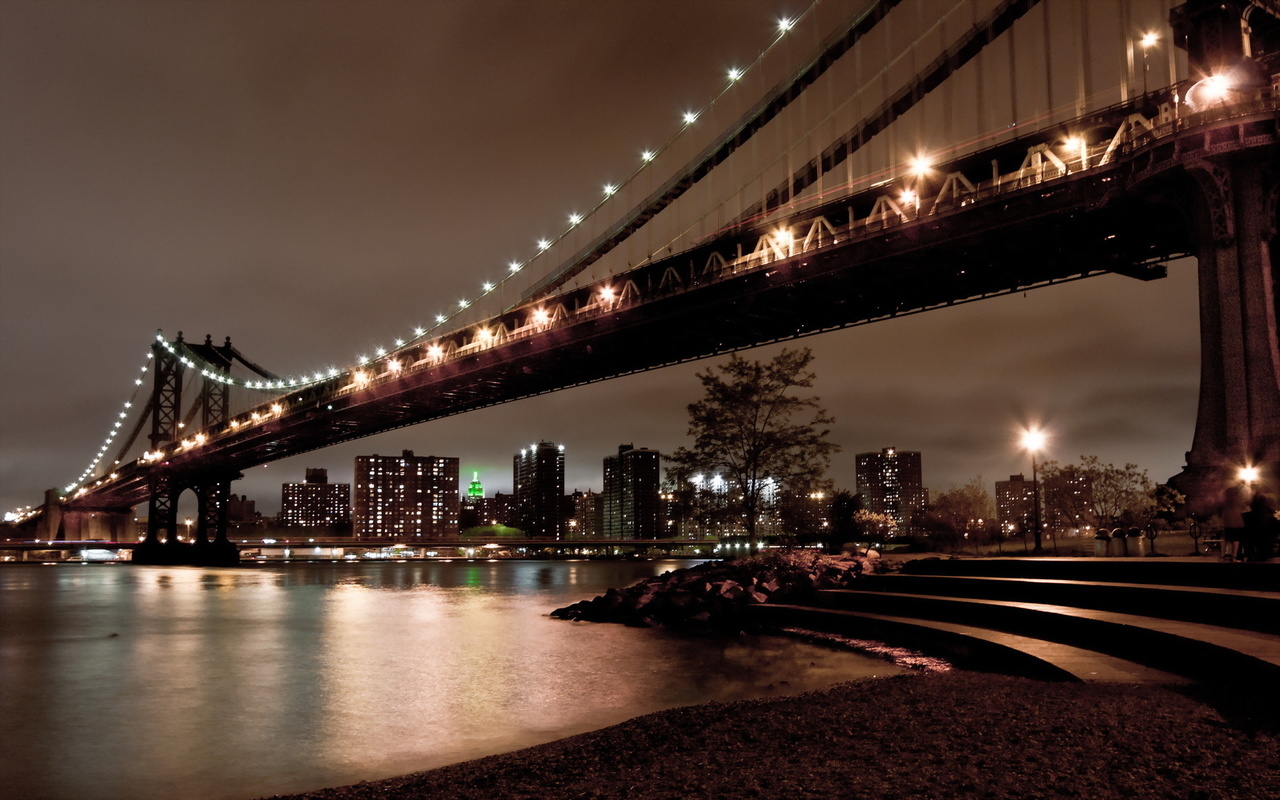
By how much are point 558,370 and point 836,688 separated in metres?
43.3

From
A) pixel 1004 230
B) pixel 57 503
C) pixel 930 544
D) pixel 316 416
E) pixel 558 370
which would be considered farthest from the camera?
pixel 57 503

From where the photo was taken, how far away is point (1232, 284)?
1745cm

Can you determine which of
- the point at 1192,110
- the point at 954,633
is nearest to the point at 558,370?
the point at 1192,110

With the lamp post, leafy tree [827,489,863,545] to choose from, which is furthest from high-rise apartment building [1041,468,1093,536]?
the lamp post

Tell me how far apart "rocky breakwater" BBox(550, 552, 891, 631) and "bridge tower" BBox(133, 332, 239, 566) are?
72243 mm

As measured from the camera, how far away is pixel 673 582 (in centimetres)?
2077

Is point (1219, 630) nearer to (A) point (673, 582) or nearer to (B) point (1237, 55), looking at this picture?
(A) point (673, 582)

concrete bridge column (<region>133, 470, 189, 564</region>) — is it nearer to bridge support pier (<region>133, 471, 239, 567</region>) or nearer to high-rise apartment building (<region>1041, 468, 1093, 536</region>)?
bridge support pier (<region>133, 471, 239, 567</region>)

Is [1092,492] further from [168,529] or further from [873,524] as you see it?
[168,529]

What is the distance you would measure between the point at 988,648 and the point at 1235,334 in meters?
11.7

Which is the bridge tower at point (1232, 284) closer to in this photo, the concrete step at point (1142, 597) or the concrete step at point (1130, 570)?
the concrete step at point (1130, 570)

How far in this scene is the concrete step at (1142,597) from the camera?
8.02 metres

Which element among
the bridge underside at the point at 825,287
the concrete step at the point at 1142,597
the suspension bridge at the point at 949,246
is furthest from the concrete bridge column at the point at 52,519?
the concrete step at the point at 1142,597

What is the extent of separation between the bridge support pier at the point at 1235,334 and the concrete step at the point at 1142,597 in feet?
21.5
